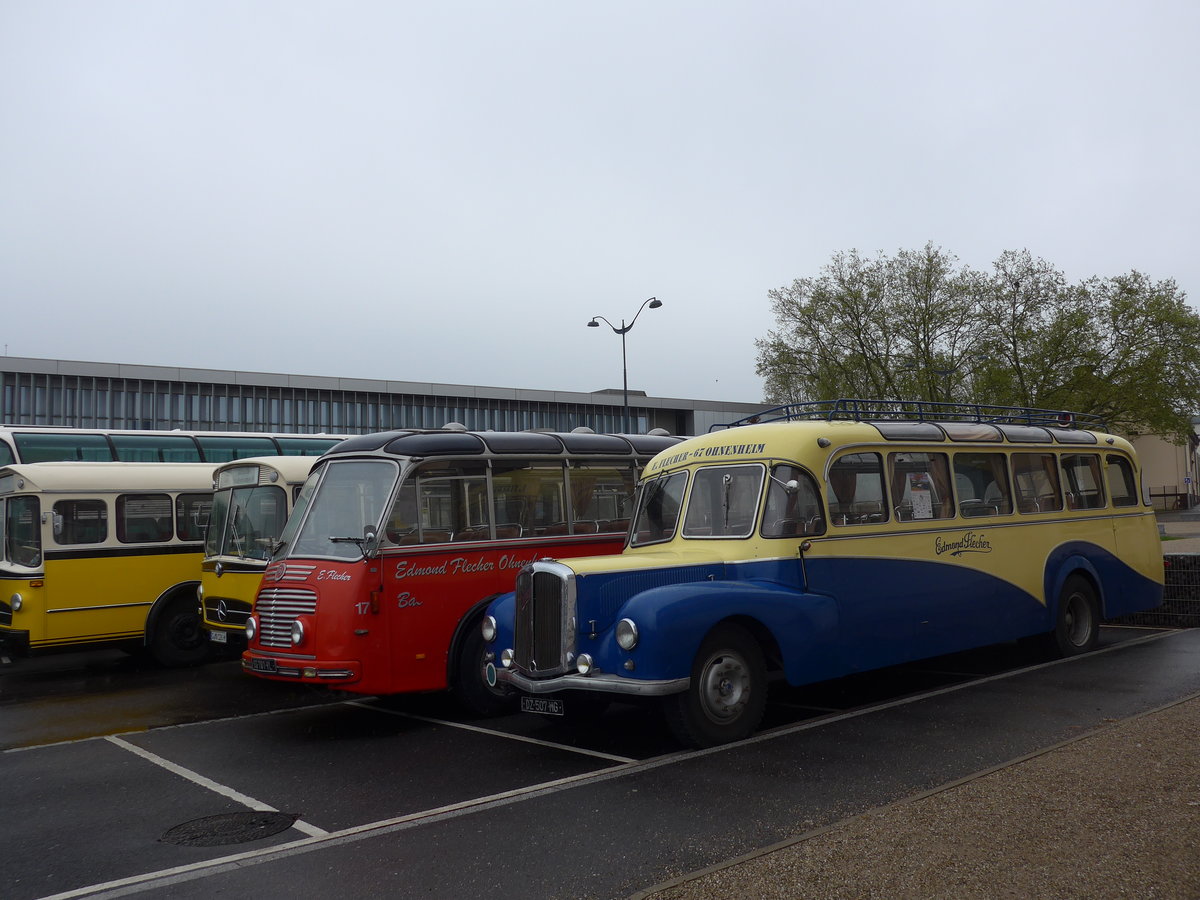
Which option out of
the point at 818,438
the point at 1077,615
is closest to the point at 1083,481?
→ the point at 1077,615

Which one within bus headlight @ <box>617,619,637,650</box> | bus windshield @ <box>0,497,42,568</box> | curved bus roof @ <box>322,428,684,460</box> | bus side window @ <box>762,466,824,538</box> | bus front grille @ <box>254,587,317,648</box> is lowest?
bus headlight @ <box>617,619,637,650</box>

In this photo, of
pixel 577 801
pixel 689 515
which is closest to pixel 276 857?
pixel 577 801

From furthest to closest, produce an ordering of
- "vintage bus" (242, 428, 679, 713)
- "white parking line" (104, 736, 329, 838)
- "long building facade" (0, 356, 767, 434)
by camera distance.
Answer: "long building facade" (0, 356, 767, 434) → "vintage bus" (242, 428, 679, 713) → "white parking line" (104, 736, 329, 838)

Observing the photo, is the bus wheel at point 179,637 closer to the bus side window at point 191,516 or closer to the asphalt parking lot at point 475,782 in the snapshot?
the bus side window at point 191,516

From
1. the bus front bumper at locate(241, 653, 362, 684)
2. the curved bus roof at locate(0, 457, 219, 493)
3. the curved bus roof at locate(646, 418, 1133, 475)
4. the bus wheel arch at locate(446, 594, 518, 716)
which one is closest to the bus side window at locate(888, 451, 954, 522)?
the curved bus roof at locate(646, 418, 1133, 475)

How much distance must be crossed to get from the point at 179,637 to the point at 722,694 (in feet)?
30.6

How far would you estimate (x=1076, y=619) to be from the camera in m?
11.8

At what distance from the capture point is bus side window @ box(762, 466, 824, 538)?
8648 mm

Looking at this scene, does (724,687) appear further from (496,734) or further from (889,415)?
(889,415)

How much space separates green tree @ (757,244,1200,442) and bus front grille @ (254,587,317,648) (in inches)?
1542

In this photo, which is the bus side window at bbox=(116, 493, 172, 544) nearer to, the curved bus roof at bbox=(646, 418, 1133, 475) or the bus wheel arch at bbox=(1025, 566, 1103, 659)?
the curved bus roof at bbox=(646, 418, 1133, 475)

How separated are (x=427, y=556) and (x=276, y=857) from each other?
157 inches

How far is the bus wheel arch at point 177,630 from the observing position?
45.6 feet

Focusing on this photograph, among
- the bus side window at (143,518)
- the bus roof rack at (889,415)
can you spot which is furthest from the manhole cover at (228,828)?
the bus side window at (143,518)
